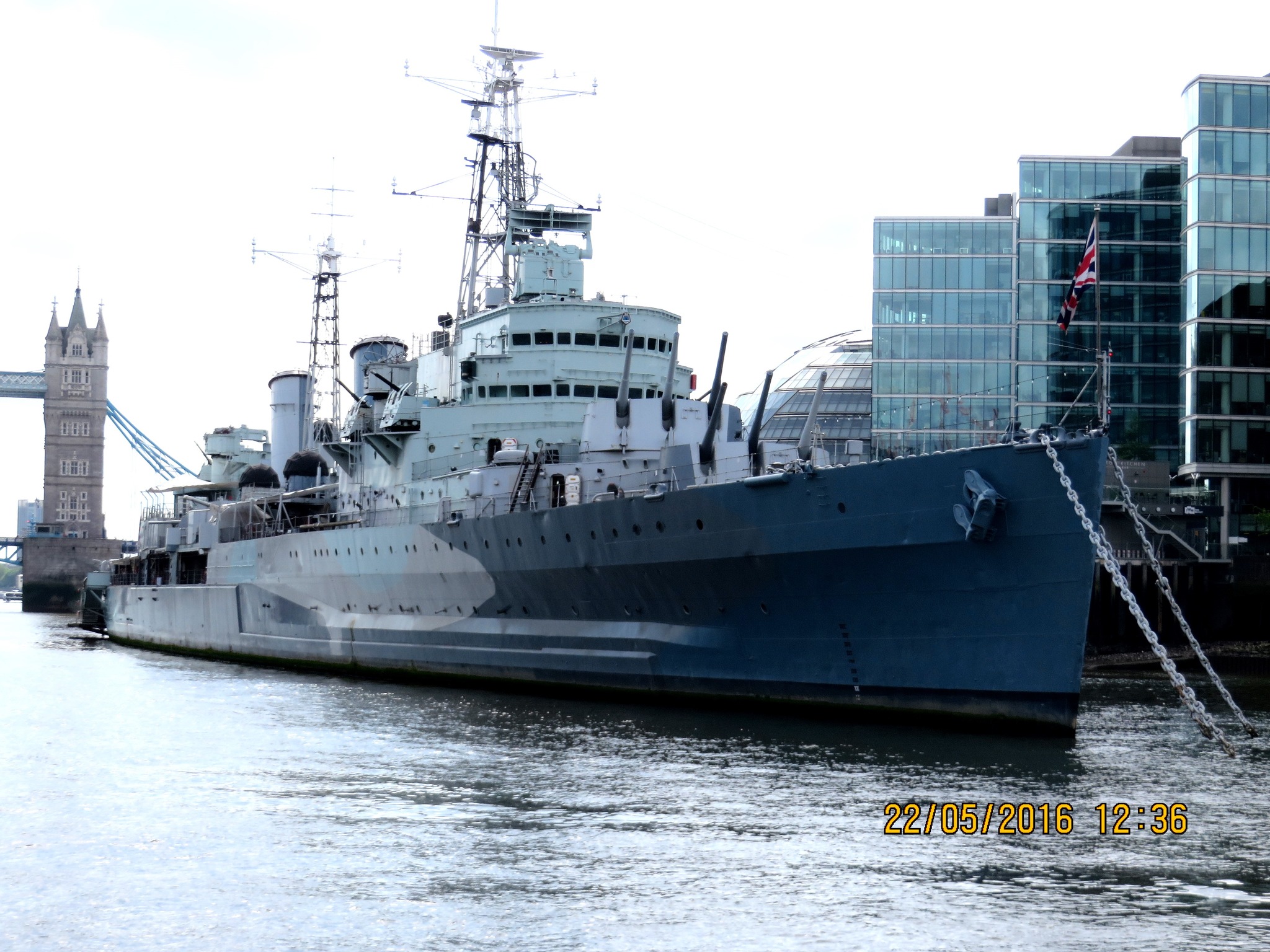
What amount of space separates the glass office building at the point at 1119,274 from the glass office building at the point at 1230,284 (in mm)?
4646

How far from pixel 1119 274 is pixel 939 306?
22.3ft

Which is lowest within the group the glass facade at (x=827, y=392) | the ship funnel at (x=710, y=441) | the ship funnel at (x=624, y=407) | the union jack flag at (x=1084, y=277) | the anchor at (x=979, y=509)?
the anchor at (x=979, y=509)

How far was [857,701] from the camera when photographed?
16281 millimetres

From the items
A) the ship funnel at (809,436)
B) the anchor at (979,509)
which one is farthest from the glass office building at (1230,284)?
the anchor at (979,509)

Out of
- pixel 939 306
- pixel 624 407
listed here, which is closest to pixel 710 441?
pixel 624 407

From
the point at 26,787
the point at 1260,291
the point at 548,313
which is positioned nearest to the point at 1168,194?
the point at 1260,291

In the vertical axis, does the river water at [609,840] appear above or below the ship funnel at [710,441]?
below

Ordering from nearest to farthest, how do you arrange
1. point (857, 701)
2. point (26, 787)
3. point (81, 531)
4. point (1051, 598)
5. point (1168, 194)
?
point (26, 787), point (1051, 598), point (857, 701), point (1168, 194), point (81, 531)

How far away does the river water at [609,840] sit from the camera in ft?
27.5

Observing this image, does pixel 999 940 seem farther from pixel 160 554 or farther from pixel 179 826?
pixel 160 554

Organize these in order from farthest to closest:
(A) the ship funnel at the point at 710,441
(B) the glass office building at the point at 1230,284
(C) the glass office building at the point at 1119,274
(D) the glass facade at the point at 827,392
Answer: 1. (D) the glass facade at the point at 827,392
2. (C) the glass office building at the point at 1119,274
3. (B) the glass office building at the point at 1230,284
4. (A) the ship funnel at the point at 710,441

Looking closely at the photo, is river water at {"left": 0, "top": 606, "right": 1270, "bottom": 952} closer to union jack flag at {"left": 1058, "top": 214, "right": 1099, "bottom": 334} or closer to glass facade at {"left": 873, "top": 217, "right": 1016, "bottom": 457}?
union jack flag at {"left": 1058, "top": 214, "right": 1099, "bottom": 334}

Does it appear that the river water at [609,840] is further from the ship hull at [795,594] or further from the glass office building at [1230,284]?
the glass office building at [1230,284]

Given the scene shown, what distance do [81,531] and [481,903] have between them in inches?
4669
